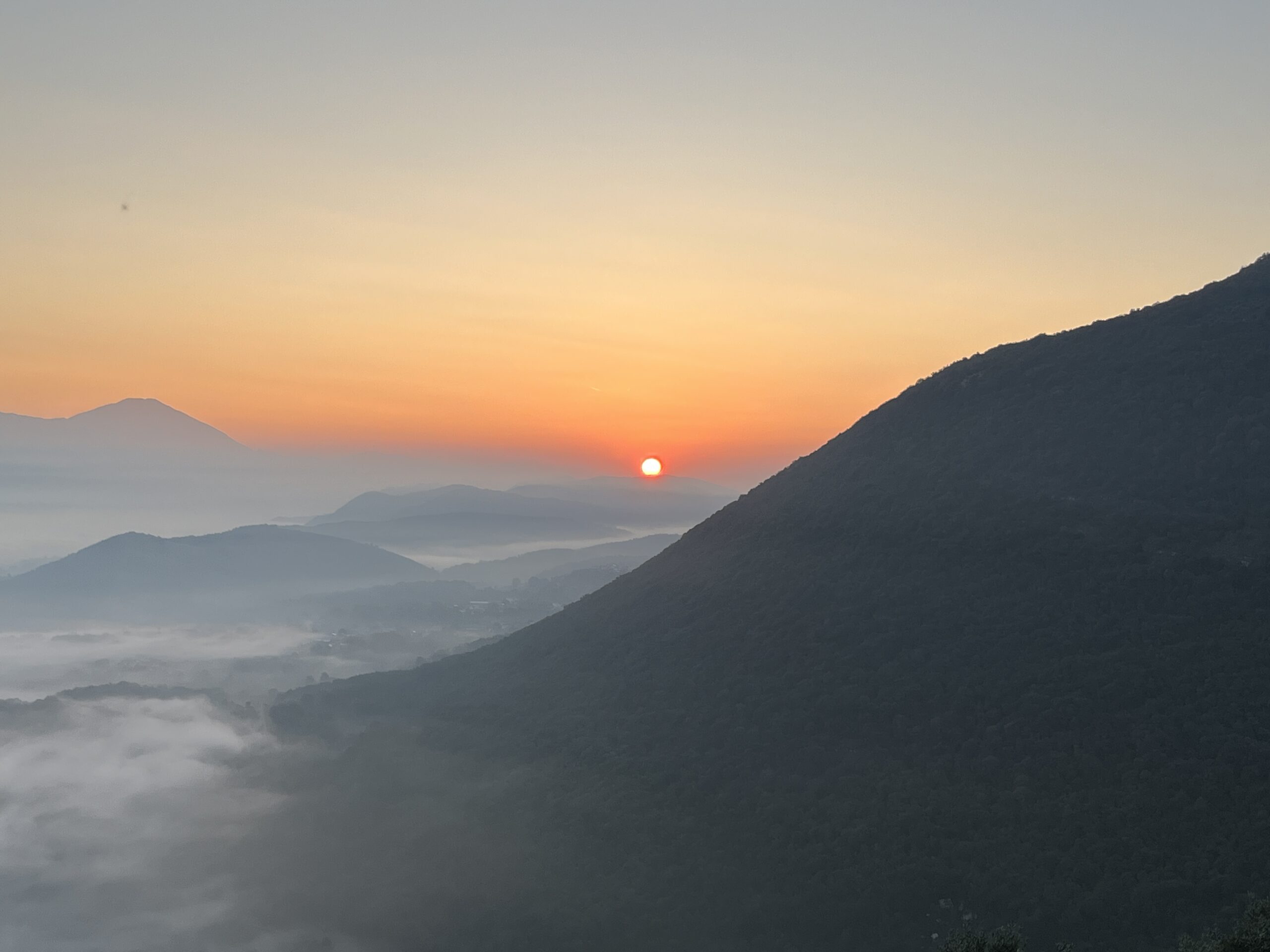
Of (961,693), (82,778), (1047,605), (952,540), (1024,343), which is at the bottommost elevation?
(82,778)

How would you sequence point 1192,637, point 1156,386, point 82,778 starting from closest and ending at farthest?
point 1192,637, point 1156,386, point 82,778

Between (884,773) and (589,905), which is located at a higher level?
(884,773)

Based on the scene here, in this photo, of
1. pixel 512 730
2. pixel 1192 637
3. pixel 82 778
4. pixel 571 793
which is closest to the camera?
pixel 1192 637

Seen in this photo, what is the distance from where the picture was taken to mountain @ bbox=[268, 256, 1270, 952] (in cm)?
5466

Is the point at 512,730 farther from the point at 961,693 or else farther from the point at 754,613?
the point at 961,693

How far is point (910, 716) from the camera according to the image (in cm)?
6856

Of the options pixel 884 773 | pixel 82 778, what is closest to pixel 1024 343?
pixel 884 773

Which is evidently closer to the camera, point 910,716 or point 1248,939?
point 1248,939

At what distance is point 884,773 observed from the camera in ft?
211

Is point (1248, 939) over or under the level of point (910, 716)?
under

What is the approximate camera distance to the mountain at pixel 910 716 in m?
54.7

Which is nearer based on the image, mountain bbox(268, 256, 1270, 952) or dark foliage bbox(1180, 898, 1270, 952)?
dark foliage bbox(1180, 898, 1270, 952)

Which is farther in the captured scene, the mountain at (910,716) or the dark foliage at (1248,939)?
the mountain at (910,716)

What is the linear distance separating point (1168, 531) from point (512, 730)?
6274 cm
